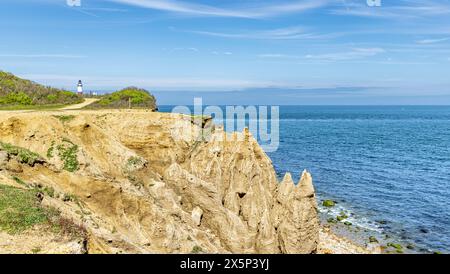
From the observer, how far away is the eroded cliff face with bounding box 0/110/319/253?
66.4 ft

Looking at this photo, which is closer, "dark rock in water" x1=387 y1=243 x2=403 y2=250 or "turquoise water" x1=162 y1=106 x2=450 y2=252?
"dark rock in water" x1=387 y1=243 x2=403 y2=250

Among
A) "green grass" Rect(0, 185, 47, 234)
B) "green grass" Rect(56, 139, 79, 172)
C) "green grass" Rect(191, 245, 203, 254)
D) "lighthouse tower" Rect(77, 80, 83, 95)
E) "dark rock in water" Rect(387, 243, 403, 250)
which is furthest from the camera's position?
"lighthouse tower" Rect(77, 80, 83, 95)

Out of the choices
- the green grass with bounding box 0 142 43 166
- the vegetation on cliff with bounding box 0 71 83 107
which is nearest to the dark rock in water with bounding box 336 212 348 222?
the green grass with bounding box 0 142 43 166

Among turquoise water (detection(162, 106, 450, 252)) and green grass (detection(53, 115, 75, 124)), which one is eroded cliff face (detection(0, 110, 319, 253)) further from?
turquoise water (detection(162, 106, 450, 252))

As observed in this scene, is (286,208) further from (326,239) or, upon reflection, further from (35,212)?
(35,212)

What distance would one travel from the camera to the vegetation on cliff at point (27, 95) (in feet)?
149

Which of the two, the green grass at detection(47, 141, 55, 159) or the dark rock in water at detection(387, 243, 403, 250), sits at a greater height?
the green grass at detection(47, 141, 55, 159)

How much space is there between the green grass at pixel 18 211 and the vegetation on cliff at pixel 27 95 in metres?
31.6

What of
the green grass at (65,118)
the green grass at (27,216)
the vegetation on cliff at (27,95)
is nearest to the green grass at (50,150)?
the green grass at (65,118)

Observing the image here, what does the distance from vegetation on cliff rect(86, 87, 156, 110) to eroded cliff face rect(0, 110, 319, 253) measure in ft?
39.9

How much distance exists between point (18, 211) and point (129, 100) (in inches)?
1291

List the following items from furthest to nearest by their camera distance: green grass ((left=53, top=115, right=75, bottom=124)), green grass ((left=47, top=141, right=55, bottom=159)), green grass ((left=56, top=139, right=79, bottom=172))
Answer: green grass ((left=53, top=115, right=75, bottom=124)) < green grass ((left=47, top=141, right=55, bottom=159)) < green grass ((left=56, top=139, right=79, bottom=172))
